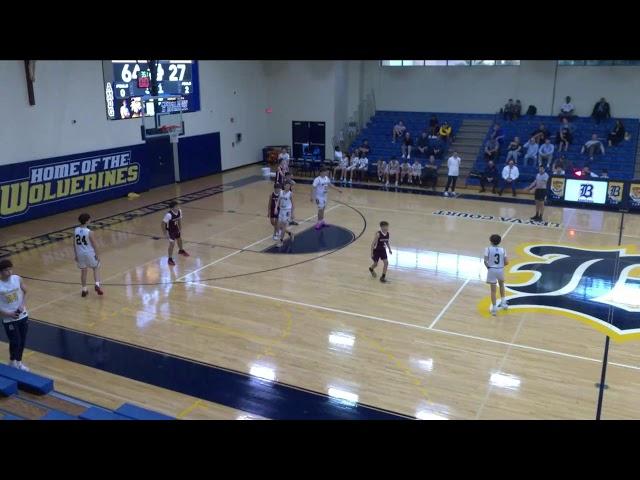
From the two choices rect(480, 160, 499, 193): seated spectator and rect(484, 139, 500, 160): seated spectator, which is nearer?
rect(480, 160, 499, 193): seated spectator

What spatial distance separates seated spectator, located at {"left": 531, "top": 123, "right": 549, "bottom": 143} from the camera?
23.4m

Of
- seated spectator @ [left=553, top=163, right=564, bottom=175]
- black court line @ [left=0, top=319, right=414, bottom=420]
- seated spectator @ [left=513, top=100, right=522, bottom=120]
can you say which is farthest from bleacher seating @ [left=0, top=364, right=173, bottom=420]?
seated spectator @ [left=513, top=100, right=522, bottom=120]

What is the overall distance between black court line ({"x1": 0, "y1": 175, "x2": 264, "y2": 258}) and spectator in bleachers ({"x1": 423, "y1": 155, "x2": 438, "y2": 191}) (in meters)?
6.86

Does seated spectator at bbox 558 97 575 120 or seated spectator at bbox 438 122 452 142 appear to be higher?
seated spectator at bbox 558 97 575 120

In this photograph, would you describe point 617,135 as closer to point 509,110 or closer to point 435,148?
point 509,110

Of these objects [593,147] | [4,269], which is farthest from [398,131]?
[4,269]

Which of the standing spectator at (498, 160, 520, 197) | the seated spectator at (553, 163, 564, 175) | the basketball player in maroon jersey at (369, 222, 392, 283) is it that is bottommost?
the basketball player in maroon jersey at (369, 222, 392, 283)

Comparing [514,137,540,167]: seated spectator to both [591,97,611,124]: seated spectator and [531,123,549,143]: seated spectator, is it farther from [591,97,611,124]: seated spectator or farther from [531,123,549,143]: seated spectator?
[591,97,611,124]: seated spectator

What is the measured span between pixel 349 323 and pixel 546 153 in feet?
51.5

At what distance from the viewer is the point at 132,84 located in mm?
20781
